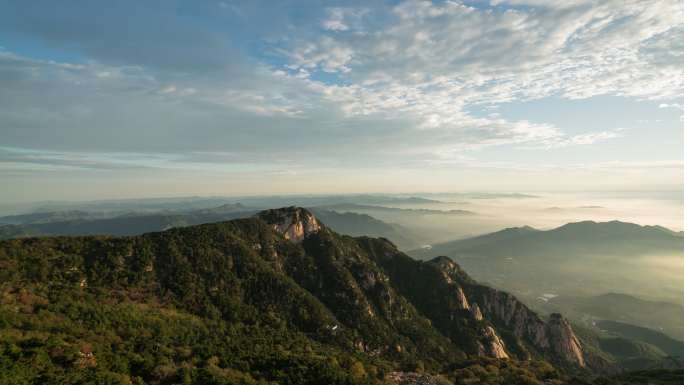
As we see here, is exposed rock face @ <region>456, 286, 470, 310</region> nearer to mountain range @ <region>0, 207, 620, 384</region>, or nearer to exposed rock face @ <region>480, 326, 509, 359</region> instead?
mountain range @ <region>0, 207, 620, 384</region>

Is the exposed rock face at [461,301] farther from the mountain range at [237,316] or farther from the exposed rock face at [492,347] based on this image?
the exposed rock face at [492,347]

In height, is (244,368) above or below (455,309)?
above

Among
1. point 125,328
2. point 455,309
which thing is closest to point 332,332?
point 125,328

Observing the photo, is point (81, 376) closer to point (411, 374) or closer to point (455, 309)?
point (411, 374)

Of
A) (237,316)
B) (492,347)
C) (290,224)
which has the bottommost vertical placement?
(492,347)

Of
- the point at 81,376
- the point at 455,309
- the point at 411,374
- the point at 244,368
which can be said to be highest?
the point at 81,376

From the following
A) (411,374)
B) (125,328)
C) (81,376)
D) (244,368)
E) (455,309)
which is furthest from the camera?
(455,309)

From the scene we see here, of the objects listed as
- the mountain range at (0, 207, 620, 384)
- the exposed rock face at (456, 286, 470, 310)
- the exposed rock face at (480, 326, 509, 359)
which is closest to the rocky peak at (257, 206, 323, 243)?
the mountain range at (0, 207, 620, 384)

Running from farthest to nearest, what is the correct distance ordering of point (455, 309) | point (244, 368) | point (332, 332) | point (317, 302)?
1. point (455, 309)
2. point (317, 302)
3. point (332, 332)
4. point (244, 368)

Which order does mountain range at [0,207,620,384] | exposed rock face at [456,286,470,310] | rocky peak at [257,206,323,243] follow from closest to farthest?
mountain range at [0,207,620,384] → exposed rock face at [456,286,470,310] → rocky peak at [257,206,323,243]

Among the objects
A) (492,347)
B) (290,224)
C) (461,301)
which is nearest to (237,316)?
(290,224)

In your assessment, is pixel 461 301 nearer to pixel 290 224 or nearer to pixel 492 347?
pixel 492 347
